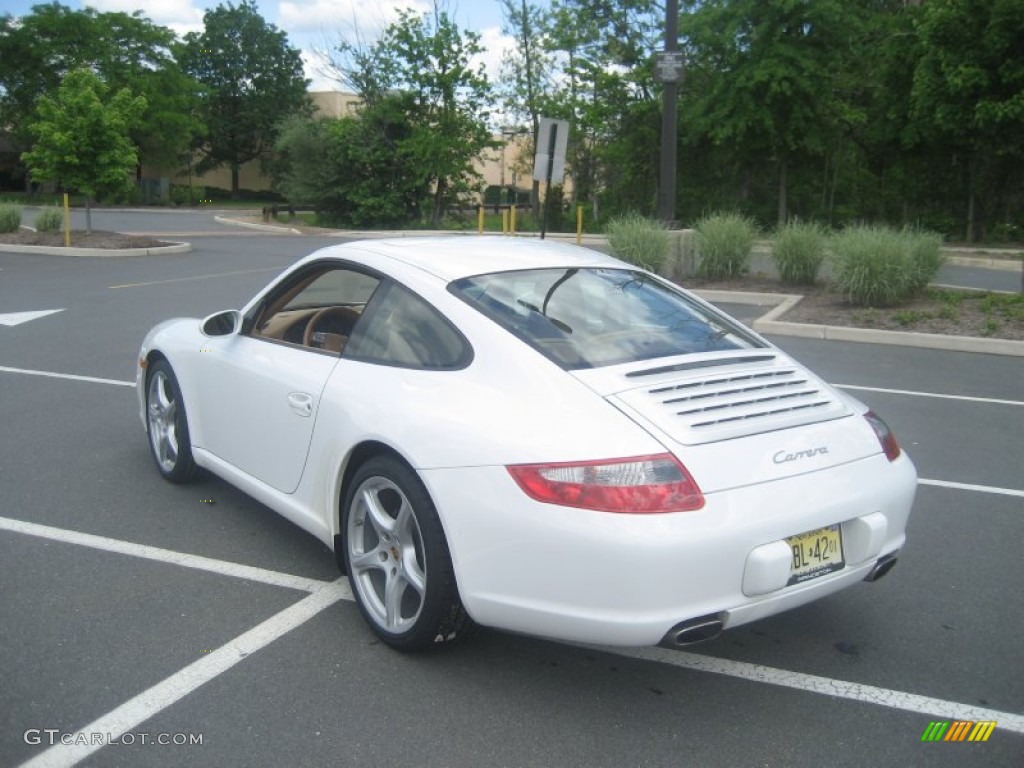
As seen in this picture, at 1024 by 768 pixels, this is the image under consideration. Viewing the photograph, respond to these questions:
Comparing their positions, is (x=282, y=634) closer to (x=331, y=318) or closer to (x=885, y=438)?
(x=331, y=318)

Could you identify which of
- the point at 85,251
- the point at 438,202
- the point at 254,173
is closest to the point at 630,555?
the point at 85,251

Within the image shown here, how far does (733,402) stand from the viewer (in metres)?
3.43

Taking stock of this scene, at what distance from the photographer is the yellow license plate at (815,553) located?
10.4 ft

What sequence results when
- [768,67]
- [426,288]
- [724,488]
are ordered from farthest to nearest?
[768,67] < [426,288] < [724,488]

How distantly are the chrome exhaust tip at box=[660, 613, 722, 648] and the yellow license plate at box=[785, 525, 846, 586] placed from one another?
0.32m

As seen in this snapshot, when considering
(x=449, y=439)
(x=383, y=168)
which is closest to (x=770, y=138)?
(x=383, y=168)

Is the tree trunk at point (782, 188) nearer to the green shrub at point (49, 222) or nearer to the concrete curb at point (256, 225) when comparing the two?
the concrete curb at point (256, 225)

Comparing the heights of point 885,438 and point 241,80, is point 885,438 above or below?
below

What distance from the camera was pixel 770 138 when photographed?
26.6 metres

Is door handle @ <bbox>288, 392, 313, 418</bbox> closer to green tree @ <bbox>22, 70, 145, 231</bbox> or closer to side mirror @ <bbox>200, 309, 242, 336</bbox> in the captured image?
side mirror @ <bbox>200, 309, 242, 336</bbox>

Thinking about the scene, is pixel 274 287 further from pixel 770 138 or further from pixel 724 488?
pixel 770 138

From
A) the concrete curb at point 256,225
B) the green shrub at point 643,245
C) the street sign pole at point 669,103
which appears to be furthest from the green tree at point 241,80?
the green shrub at point 643,245

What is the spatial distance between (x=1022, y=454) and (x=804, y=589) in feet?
13.5

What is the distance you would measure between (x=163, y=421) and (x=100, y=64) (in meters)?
59.4
